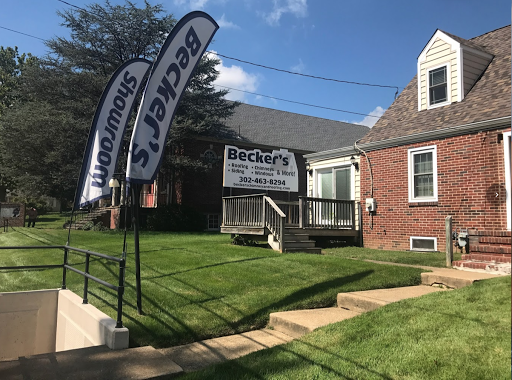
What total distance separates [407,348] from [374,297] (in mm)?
2070

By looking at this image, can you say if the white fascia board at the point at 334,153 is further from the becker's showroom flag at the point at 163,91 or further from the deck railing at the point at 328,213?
the becker's showroom flag at the point at 163,91

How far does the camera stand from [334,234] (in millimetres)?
12289

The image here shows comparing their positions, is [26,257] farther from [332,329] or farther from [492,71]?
[492,71]

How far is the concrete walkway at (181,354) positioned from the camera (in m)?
3.87

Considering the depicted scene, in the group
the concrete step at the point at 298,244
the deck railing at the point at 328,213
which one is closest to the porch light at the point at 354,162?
the deck railing at the point at 328,213

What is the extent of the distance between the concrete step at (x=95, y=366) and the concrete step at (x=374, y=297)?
2678 mm

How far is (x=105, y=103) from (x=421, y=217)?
824cm

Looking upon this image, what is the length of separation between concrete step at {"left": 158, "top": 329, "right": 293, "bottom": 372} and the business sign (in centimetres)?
742

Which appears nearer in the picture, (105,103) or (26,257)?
(105,103)

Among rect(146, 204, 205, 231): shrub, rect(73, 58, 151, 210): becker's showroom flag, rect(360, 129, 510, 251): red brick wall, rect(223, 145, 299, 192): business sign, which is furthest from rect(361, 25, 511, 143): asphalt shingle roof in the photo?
rect(146, 204, 205, 231): shrub

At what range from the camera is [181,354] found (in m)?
4.43

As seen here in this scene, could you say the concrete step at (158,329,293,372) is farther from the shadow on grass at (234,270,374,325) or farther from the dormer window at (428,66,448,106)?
the dormer window at (428,66,448,106)

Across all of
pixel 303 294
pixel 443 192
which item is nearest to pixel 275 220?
pixel 443 192

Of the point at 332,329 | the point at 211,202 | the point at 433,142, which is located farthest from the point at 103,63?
the point at 332,329
